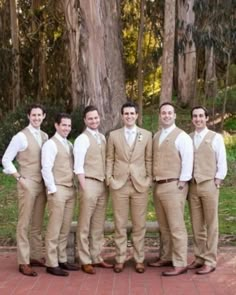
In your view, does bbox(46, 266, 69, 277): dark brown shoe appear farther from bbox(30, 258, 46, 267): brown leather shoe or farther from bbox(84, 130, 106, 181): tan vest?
bbox(84, 130, 106, 181): tan vest

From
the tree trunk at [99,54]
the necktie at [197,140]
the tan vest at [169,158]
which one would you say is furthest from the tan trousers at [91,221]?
the tree trunk at [99,54]

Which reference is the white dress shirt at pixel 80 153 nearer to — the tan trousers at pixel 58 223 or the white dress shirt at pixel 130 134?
the tan trousers at pixel 58 223

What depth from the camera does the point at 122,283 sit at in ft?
19.9

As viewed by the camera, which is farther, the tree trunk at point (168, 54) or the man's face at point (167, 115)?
the tree trunk at point (168, 54)

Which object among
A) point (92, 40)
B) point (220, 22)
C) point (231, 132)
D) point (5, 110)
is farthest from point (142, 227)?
point (5, 110)

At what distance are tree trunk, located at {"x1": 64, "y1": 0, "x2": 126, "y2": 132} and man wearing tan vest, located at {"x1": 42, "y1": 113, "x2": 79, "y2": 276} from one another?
6.79m

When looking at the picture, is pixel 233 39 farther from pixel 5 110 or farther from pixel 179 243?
pixel 5 110

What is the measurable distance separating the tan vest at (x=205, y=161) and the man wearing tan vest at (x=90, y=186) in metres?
1.07

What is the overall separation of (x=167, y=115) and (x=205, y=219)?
1287 millimetres

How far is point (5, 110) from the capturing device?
73.6ft

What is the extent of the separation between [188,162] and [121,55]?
7.68m

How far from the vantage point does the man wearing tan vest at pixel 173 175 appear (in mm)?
6219

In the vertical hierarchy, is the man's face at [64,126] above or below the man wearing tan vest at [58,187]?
above

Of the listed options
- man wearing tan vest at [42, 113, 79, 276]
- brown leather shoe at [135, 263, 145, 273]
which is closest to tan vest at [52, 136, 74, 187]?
man wearing tan vest at [42, 113, 79, 276]
